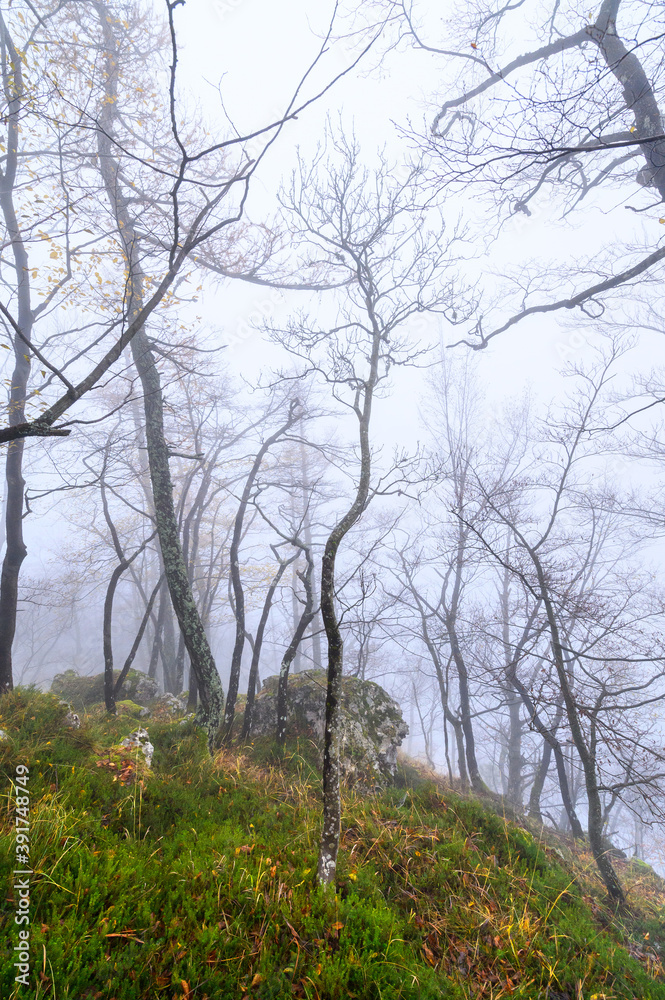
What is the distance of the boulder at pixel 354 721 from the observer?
6.46 m

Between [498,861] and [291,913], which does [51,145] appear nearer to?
[291,913]

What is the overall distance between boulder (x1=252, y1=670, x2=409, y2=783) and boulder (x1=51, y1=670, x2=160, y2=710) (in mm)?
4098

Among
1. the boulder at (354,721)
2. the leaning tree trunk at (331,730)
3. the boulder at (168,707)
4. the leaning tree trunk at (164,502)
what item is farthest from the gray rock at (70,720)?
the boulder at (168,707)

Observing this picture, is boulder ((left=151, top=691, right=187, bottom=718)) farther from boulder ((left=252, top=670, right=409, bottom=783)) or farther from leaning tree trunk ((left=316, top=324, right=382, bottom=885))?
leaning tree trunk ((left=316, top=324, right=382, bottom=885))

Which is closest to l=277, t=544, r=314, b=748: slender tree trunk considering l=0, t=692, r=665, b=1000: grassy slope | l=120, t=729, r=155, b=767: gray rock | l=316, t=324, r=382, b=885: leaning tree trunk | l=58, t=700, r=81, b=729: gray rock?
l=0, t=692, r=665, b=1000: grassy slope

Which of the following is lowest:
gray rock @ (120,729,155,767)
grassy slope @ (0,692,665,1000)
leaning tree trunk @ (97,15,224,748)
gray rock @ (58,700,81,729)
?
grassy slope @ (0,692,665,1000)

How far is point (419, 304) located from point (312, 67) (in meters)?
3.70

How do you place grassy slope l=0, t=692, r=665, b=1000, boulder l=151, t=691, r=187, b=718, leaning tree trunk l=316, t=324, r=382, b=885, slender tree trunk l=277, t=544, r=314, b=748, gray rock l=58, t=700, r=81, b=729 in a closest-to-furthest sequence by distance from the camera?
grassy slope l=0, t=692, r=665, b=1000, leaning tree trunk l=316, t=324, r=382, b=885, gray rock l=58, t=700, r=81, b=729, slender tree trunk l=277, t=544, r=314, b=748, boulder l=151, t=691, r=187, b=718

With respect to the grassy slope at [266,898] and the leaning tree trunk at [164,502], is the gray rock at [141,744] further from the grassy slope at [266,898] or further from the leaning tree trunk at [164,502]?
the leaning tree trunk at [164,502]

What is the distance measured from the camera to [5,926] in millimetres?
1965

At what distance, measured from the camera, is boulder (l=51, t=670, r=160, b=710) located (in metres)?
9.23

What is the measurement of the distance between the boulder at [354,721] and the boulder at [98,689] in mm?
4098

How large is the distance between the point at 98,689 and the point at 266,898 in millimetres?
8794

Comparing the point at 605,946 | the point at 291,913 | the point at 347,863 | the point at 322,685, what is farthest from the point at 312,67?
the point at 322,685
